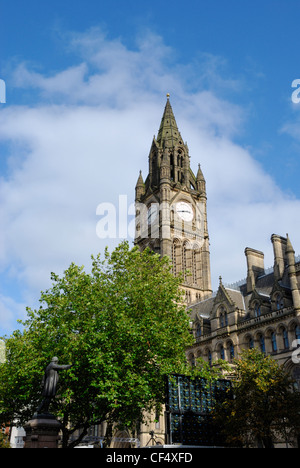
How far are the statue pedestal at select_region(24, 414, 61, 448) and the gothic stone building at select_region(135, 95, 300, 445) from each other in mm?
16334

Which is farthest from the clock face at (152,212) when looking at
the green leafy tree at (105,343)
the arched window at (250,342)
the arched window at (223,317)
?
the green leafy tree at (105,343)

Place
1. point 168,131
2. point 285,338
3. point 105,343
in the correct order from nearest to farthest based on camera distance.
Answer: point 105,343 < point 285,338 < point 168,131

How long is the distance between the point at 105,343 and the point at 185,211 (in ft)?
204

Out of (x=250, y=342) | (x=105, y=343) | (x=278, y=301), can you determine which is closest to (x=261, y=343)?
(x=250, y=342)

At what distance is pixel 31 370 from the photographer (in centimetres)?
2689

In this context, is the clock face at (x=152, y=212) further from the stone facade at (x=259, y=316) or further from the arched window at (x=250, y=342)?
the arched window at (x=250, y=342)

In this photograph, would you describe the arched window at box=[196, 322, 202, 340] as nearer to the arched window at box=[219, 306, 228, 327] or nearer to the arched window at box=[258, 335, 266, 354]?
the arched window at box=[219, 306, 228, 327]

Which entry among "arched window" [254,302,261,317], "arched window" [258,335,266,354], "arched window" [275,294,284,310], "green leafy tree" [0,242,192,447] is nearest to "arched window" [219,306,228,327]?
"arched window" [254,302,261,317]

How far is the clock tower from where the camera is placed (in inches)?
3167

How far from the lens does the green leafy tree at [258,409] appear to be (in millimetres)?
25969

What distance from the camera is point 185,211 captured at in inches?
3388

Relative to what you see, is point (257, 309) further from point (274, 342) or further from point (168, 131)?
point (168, 131)
